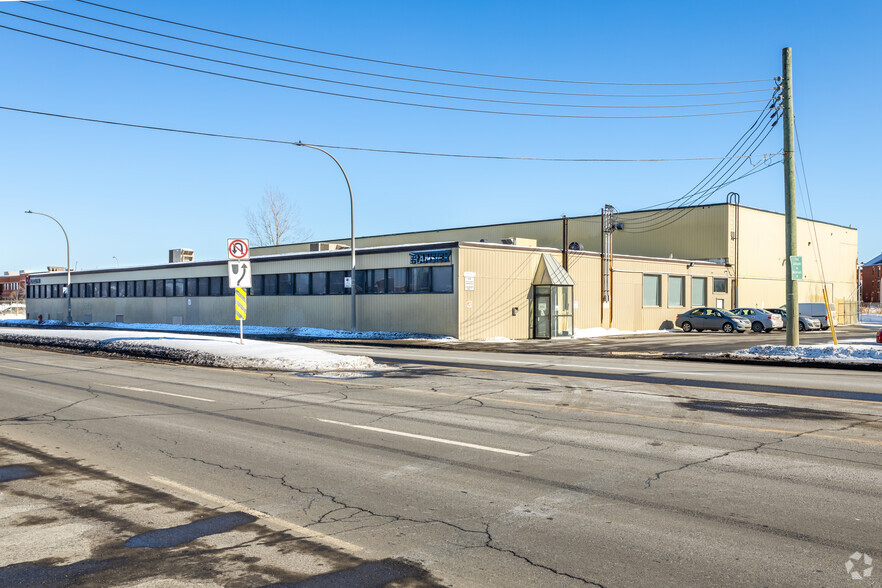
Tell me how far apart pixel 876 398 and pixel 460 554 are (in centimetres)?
1053

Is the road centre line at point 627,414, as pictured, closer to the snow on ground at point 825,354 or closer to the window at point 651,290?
the snow on ground at point 825,354

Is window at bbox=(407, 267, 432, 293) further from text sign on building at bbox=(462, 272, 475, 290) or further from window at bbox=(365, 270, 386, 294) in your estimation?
text sign on building at bbox=(462, 272, 475, 290)

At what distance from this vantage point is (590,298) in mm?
39438

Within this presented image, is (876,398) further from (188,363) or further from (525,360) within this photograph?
(188,363)

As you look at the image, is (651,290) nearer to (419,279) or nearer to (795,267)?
(419,279)

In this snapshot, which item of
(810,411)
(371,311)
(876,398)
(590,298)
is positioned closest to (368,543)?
(810,411)

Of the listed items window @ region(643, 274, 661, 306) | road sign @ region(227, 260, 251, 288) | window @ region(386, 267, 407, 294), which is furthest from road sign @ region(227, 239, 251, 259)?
window @ region(643, 274, 661, 306)

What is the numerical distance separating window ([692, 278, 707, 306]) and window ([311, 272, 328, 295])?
26054mm

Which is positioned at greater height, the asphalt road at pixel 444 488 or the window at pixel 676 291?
the window at pixel 676 291

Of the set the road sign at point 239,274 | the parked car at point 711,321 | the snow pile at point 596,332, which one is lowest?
the snow pile at point 596,332

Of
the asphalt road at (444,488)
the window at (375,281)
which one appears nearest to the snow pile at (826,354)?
the asphalt road at (444,488)

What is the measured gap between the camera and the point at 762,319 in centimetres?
4350

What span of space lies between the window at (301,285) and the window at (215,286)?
7898 millimetres

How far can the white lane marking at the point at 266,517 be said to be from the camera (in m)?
4.97
